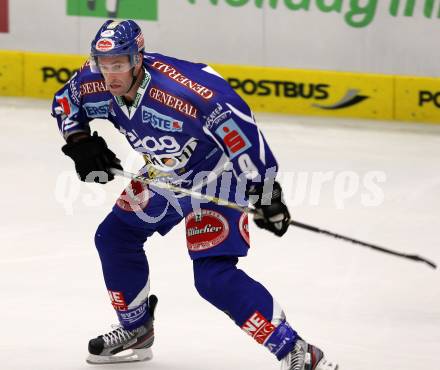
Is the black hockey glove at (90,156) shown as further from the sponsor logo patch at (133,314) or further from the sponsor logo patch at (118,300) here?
the sponsor logo patch at (133,314)

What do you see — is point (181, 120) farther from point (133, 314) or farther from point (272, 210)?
point (133, 314)

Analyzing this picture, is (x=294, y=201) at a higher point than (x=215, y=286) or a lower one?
lower

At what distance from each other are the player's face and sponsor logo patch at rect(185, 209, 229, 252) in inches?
21.6

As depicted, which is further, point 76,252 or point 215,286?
point 76,252

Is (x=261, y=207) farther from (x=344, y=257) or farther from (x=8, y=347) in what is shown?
(x=344, y=257)

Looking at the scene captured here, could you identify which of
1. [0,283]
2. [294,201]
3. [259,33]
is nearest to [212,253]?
[0,283]

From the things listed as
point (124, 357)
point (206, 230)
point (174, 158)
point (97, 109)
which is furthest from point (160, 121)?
point (124, 357)

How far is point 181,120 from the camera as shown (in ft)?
15.1

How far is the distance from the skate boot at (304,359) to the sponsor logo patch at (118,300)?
0.78 metres

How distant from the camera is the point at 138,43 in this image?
465cm

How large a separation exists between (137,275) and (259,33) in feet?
16.7

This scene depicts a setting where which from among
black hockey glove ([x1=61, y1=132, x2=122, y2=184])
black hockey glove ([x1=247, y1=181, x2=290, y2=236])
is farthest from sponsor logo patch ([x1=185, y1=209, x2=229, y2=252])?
black hockey glove ([x1=61, y1=132, x2=122, y2=184])

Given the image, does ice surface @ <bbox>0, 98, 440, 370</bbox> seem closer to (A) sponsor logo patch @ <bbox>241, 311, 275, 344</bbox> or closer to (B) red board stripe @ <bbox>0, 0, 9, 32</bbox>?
(A) sponsor logo patch @ <bbox>241, 311, 275, 344</bbox>

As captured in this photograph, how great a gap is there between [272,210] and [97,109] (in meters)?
0.83
